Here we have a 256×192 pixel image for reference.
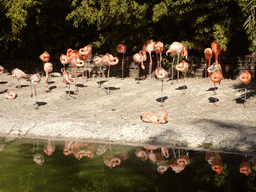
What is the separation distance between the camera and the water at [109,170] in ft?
11.4

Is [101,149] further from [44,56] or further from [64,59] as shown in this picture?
[44,56]

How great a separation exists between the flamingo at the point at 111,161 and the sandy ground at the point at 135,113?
699mm

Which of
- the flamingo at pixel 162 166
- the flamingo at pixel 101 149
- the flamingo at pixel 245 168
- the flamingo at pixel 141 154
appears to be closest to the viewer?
the flamingo at pixel 245 168

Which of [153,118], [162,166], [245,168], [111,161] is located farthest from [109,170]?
[153,118]

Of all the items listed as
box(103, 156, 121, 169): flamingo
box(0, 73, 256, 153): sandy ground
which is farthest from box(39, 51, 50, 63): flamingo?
box(103, 156, 121, 169): flamingo

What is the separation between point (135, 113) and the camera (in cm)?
675

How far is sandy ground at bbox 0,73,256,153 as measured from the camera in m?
4.88

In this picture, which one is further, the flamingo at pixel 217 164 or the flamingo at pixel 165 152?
the flamingo at pixel 165 152

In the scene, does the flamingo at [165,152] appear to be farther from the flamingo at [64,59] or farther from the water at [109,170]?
the flamingo at [64,59]

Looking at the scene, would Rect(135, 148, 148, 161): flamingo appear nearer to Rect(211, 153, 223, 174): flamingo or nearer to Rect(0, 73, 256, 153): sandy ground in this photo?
Rect(0, 73, 256, 153): sandy ground

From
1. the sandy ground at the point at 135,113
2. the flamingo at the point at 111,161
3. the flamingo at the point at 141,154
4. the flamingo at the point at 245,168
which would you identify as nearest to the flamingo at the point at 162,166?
the flamingo at the point at 141,154

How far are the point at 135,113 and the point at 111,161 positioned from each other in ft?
8.60

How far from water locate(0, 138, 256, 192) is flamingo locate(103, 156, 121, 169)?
1 cm

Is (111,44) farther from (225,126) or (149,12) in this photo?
(225,126)
